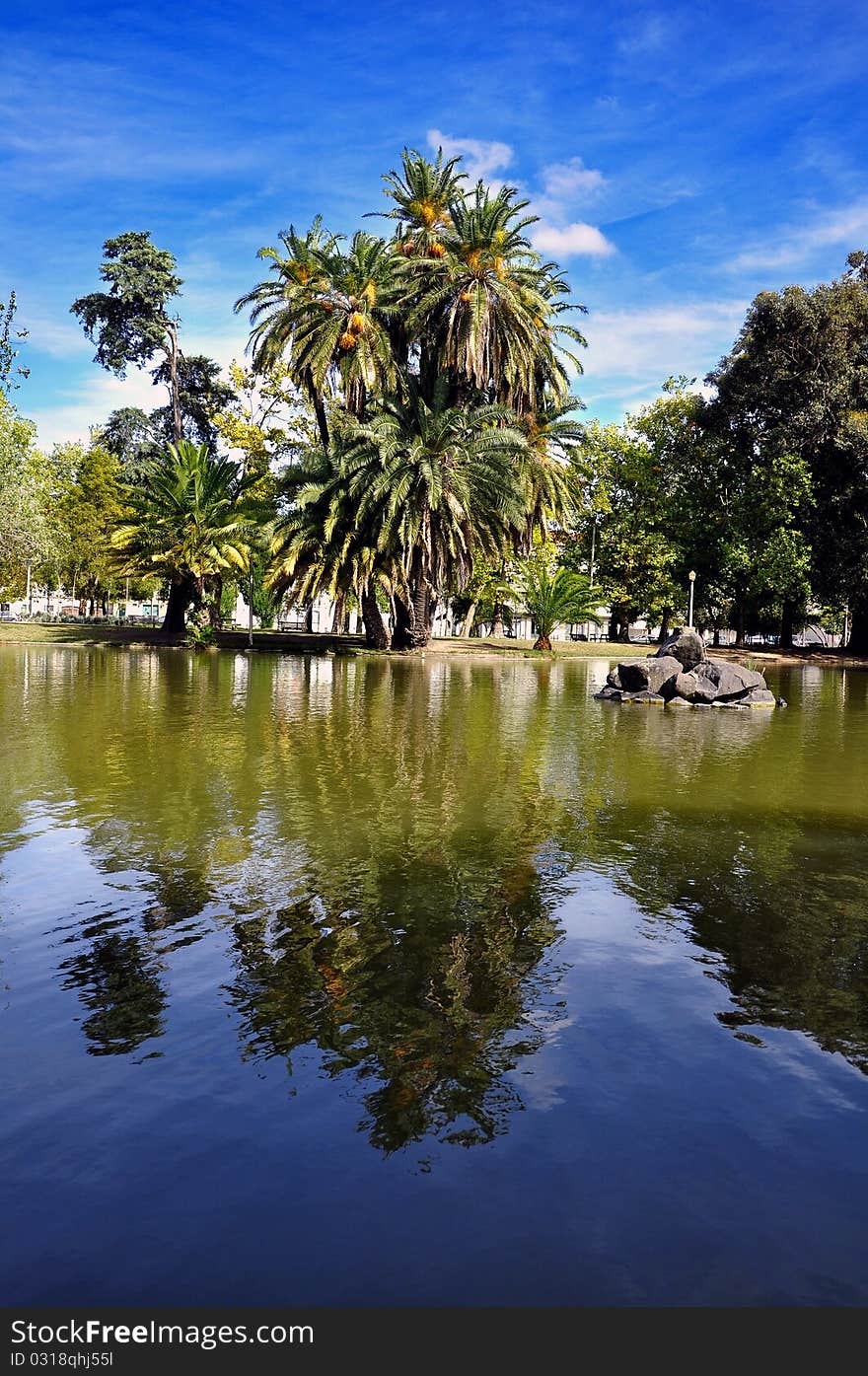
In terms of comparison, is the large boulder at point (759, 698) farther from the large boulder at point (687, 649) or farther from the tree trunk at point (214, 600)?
the tree trunk at point (214, 600)

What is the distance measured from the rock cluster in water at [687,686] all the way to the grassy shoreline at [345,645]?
20658 mm

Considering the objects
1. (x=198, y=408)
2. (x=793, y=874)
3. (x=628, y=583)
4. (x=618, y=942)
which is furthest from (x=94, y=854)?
(x=198, y=408)

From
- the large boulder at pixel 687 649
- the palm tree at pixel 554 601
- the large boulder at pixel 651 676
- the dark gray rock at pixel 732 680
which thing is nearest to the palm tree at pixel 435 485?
the palm tree at pixel 554 601

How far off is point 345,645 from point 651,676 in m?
25.9

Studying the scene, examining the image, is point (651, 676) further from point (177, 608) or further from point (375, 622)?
point (177, 608)

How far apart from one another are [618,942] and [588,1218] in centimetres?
250

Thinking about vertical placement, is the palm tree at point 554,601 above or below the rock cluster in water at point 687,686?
above

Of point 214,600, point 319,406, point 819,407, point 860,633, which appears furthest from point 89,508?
point 860,633

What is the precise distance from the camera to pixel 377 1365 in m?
2.29

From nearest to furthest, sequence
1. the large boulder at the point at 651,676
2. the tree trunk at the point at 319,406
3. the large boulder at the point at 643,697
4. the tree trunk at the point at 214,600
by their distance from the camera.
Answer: the large boulder at the point at 643,697, the large boulder at the point at 651,676, the tree trunk at the point at 319,406, the tree trunk at the point at 214,600

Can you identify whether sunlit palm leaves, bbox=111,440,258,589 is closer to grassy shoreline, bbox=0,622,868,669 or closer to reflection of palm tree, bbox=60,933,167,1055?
grassy shoreline, bbox=0,622,868,669

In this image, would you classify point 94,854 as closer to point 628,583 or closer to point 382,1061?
point 382,1061

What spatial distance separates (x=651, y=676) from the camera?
22500mm

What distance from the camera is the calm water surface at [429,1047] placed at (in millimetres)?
2592
